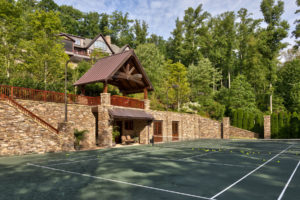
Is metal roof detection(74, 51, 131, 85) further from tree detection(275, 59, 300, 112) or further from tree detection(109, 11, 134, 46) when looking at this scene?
tree detection(109, 11, 134, 46)

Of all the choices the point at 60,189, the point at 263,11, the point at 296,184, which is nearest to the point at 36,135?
the point at 60,189

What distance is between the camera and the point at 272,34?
44.8m

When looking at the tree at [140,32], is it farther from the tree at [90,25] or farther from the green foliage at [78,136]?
the green foliage at [78,136]

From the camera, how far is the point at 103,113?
795 inches

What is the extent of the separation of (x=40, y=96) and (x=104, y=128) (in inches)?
239

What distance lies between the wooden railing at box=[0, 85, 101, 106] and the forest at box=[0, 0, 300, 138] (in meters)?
4.48

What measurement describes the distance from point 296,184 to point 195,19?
58.0 metres

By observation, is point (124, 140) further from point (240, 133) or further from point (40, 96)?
point (240, 133)

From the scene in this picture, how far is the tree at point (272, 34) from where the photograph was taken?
44469mm

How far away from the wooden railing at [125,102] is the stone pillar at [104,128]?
5.07ft

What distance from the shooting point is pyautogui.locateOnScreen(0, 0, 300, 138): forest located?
88.1ft

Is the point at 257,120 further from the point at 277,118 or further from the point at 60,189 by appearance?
the point at 60,189

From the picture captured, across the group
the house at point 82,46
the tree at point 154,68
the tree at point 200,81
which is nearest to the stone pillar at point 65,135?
the tree at point 154,68

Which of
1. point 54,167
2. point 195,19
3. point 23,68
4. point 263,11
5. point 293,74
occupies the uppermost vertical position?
point 195,19
